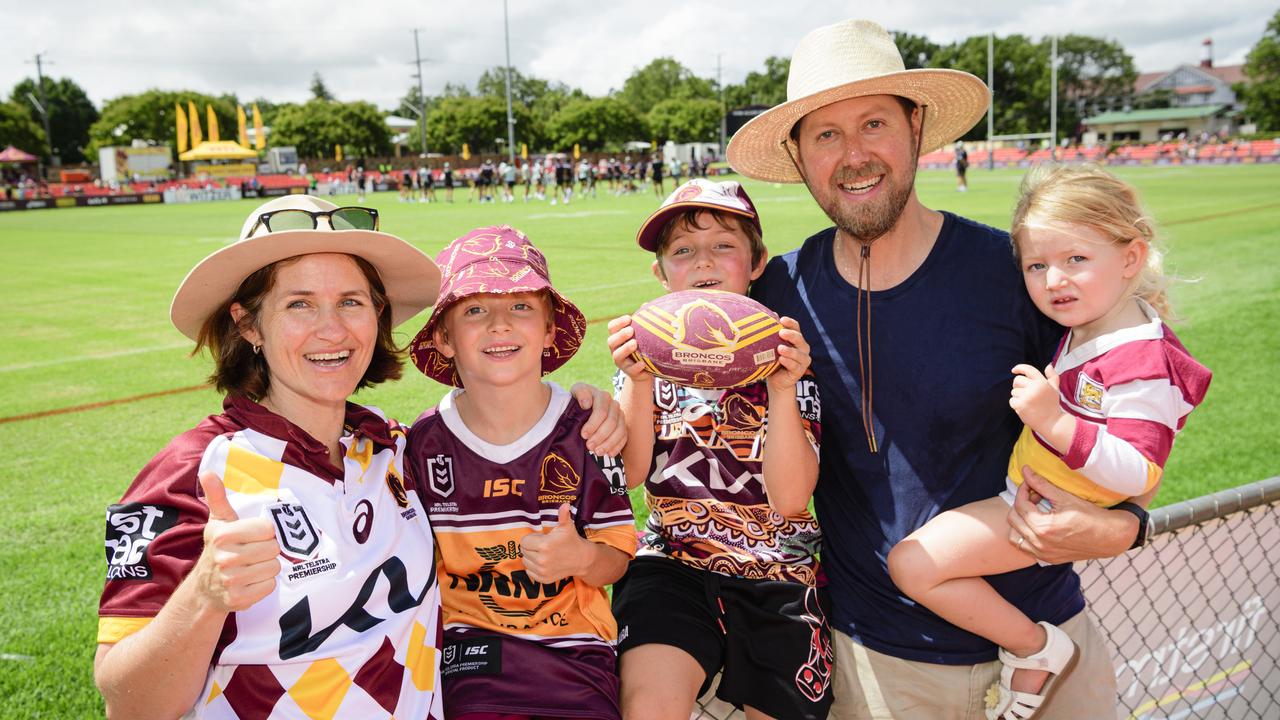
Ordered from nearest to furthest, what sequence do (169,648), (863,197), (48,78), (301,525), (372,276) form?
(169,648) → (301,525) → (372,276) → (863,197) → (48,78)

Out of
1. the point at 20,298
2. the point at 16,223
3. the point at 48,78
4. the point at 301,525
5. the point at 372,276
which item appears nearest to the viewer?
the point at 301,525

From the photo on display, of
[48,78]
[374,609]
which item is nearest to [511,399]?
[374,609]

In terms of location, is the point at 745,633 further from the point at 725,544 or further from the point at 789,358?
the point at 789,358

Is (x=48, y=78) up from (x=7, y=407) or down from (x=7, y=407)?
up

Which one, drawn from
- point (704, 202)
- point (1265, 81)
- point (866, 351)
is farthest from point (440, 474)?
point (1265, 81)

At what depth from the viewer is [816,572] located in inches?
112

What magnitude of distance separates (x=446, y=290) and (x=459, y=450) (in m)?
0.48

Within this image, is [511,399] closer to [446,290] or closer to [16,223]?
[446,290]

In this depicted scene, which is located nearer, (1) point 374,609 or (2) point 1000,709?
(1) point 374,609

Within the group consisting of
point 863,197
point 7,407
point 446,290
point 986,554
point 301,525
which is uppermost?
point 863,197

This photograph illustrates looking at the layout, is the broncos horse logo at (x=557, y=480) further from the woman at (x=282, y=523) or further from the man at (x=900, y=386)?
the man at (x=900, y=386)

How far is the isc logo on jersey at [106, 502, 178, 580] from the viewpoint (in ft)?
6.02

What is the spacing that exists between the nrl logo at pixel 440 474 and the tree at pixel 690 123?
3804 inches

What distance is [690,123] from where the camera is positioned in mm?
96312
